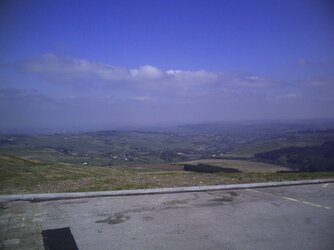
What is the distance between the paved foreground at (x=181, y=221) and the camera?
24.1 feet

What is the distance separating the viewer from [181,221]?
352 inches

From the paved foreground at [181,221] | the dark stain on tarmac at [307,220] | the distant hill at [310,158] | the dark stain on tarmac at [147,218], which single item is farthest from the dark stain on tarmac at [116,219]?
the distant hill at [310,158]

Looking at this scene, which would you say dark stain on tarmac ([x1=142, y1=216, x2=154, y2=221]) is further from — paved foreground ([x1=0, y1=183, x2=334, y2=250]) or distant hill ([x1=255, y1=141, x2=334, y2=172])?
distant hill ([x1=255, y1=141, x2=334, y2=172])

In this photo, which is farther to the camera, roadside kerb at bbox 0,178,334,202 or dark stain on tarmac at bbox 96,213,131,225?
roadside kerb at bbox 0,178,334,202

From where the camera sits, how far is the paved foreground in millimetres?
7332

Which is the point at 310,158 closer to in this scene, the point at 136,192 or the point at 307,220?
the point at 136,192

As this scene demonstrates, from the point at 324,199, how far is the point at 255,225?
4.62m

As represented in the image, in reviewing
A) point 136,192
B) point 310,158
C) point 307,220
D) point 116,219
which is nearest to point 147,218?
point 116,219

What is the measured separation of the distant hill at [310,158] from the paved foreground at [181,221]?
1492 centimetres

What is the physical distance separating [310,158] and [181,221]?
42927 millimetres

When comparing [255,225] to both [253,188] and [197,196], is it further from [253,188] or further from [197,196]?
[253,188]

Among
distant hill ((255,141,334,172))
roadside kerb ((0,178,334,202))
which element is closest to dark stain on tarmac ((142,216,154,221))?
roadside kerb ((0,178,334,202))

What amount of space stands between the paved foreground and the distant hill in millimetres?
14920

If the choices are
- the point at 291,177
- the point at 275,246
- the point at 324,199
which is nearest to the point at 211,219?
the point at 275,246
